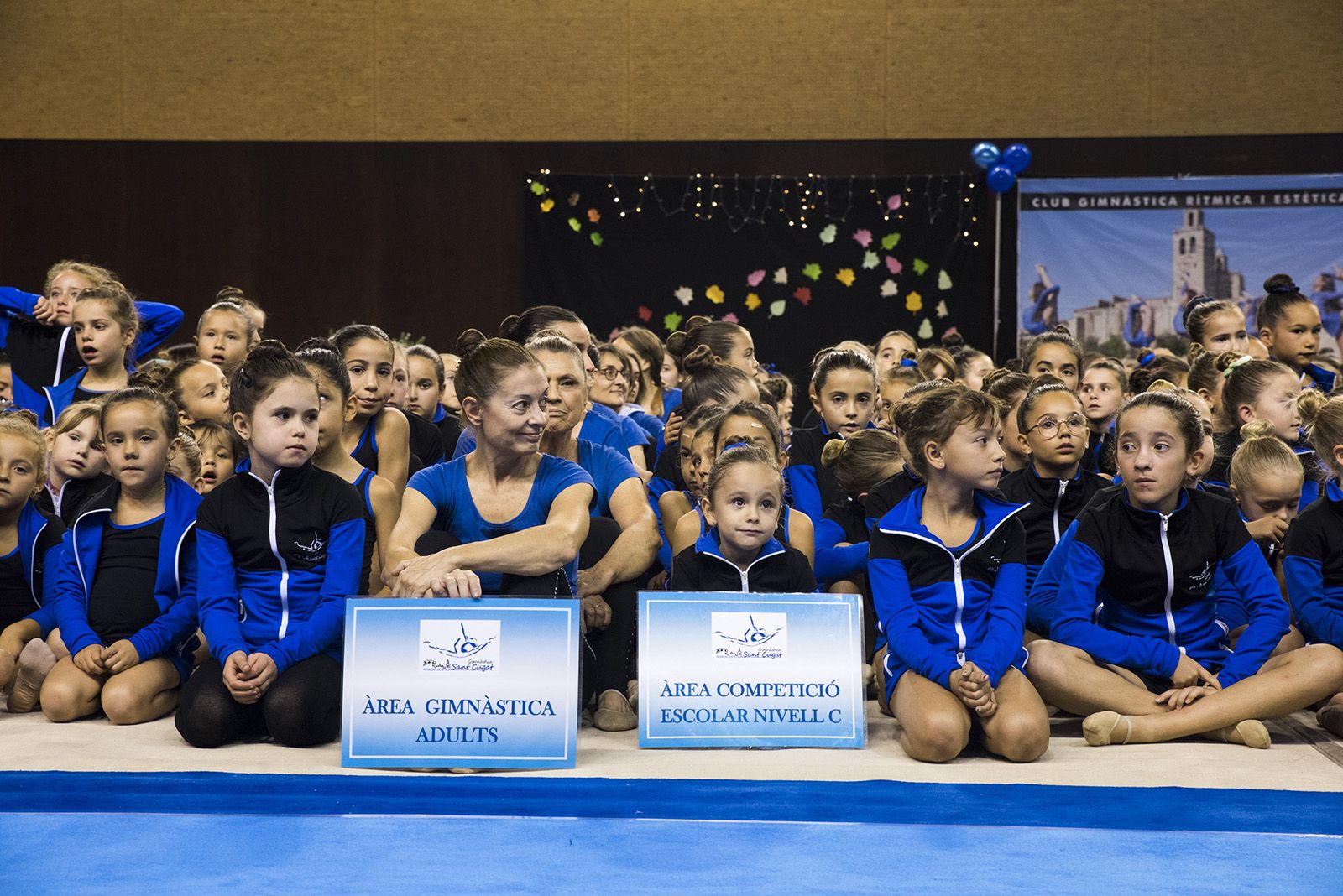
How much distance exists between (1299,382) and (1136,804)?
2.41 metres

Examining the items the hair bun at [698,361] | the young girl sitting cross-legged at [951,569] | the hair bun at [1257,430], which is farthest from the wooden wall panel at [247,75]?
the young girl sitting cross-legged at [951,569]

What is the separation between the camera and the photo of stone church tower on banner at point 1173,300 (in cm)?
861

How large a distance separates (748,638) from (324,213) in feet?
23.4

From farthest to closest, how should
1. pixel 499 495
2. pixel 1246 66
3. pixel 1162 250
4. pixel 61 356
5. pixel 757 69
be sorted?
pixel 757 69, pixel 1246 66, pixel 1162 250, pixel 61 356, pixel 499 495

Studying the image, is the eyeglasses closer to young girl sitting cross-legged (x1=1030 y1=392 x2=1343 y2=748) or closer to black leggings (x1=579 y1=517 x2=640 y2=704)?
young girl sitting cross-legged (x1=1030 y1=392 x2=1343 y2=748)

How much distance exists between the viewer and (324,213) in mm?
9453

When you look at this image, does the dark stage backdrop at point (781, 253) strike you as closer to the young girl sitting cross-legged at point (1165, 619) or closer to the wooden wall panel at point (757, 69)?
the wooden wall panel at point (757, 69)

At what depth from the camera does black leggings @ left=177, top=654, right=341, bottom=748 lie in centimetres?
317

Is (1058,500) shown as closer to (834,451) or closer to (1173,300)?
(834,451)

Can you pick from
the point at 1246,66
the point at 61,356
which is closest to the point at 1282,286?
the point at 1246,66

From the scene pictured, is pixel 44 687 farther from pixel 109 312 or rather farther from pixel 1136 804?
pixel 1136 804

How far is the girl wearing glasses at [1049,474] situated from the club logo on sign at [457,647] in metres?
1.75

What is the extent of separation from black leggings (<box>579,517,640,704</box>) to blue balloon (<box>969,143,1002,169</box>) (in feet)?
19.6

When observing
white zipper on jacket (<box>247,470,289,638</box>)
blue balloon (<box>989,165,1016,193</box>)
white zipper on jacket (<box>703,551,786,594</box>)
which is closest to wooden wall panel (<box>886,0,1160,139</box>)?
blue balloon (<box>989,165,1016,193</box>)
